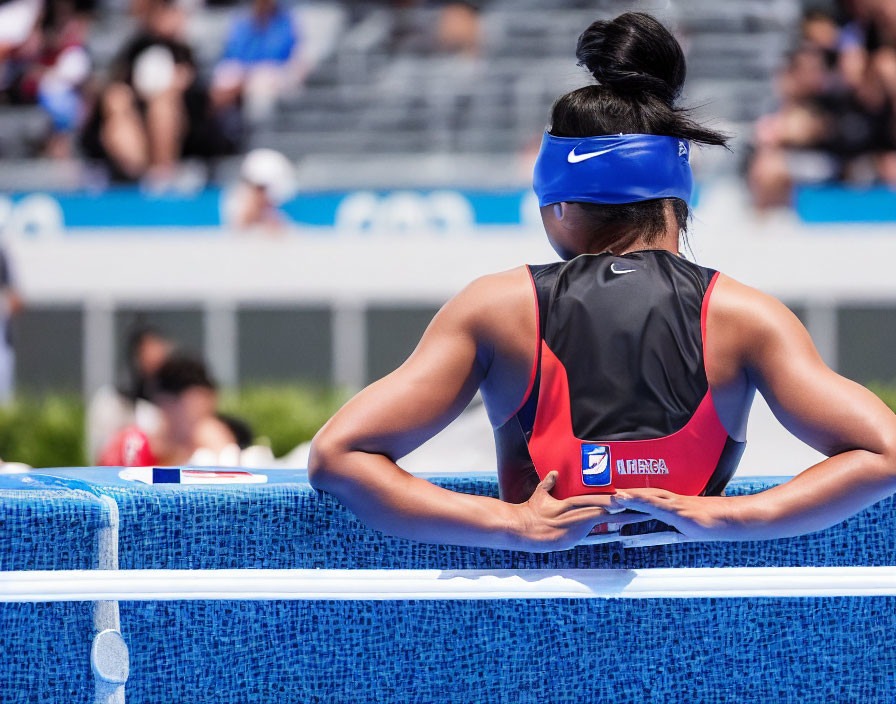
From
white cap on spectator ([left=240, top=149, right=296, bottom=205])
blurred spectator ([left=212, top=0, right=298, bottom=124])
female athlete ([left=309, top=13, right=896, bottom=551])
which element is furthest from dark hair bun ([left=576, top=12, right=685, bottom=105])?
blurred spectator ([left=212, top=0, right=298, bottom=124])

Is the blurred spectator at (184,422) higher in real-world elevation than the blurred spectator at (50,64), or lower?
lower

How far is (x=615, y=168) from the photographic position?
6.35 ft

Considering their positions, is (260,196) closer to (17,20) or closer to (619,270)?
(17,20)

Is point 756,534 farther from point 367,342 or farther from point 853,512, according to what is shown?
point 367,342

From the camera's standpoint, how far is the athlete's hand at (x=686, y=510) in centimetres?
174

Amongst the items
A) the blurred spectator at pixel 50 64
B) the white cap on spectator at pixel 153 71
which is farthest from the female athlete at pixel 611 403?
the blurred spectator at pixel 50 64

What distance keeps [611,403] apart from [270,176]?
8.23 metres

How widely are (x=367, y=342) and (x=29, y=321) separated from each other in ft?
9.77

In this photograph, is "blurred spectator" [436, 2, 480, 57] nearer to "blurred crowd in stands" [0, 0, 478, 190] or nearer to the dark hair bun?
"blurred crowd in stands" [0, 0, 478, 190]

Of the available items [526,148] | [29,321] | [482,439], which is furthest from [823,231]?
[29,321]

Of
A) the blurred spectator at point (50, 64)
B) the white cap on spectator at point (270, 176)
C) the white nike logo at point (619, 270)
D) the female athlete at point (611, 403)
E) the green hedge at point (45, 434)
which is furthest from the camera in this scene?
the blurred spectator at point (50, 64)

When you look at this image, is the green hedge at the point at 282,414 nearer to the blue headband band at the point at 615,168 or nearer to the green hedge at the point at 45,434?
the green hedge at the point at 45,434

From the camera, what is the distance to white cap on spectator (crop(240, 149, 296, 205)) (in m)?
9.74

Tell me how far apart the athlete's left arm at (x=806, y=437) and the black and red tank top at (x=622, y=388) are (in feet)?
0.24
